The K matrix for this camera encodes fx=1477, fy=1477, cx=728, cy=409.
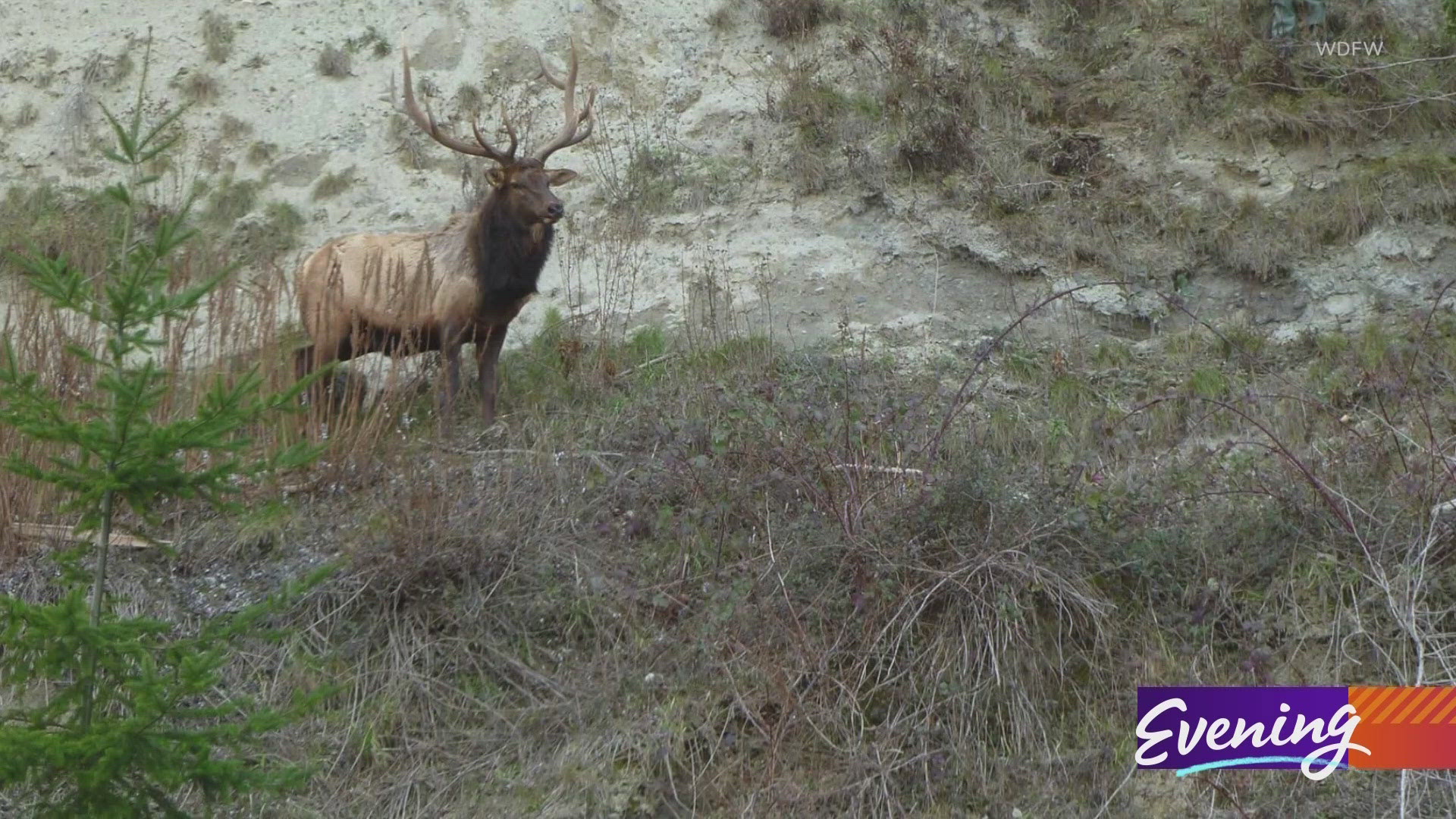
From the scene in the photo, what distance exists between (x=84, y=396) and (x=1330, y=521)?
6.12 meters

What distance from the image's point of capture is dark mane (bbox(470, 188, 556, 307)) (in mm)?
9609

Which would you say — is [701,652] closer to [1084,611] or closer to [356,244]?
[1084,611]

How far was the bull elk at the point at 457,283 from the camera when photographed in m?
9.42

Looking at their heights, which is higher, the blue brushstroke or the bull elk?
the bull elk

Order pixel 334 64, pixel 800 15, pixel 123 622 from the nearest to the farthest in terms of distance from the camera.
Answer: pixel 123 622, pixel 800 15, pixel 334 64

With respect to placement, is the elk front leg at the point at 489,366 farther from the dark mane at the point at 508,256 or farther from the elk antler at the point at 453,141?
the elk antler at the point at 453,141

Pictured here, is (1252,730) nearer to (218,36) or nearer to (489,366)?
(489,366)

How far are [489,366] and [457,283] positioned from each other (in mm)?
588

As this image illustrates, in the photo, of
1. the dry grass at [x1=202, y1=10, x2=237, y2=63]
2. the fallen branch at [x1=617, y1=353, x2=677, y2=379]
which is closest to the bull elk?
the fallen branch at [x1=617, y1=353, x2=677, y2=379]

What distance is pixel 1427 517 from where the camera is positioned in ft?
20.8

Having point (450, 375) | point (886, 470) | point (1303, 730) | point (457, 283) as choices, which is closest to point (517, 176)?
point (457, 283)

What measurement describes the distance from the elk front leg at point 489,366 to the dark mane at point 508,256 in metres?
0.24

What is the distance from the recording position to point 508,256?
9617 millimetres

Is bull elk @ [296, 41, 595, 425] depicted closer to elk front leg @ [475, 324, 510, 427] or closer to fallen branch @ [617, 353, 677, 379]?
elk front leg @ [475, 324, 510, 427]
